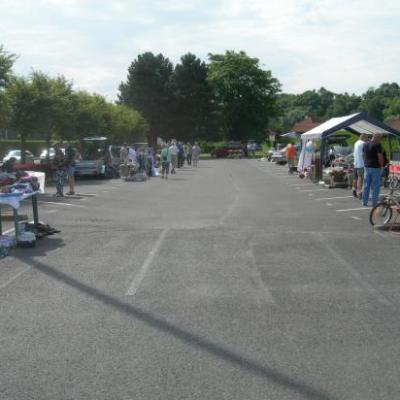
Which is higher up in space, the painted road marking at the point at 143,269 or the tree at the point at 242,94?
the tree at the point at 242,94

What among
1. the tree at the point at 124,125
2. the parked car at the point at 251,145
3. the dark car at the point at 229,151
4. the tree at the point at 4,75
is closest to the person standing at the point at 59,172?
the tree at the point at 4,75

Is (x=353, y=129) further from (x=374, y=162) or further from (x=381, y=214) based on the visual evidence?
(x=381, y=214)

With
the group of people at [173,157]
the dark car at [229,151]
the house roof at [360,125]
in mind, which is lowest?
the dark car at [229,151]

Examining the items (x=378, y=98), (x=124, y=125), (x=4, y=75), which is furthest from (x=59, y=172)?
(x=378, y=98)

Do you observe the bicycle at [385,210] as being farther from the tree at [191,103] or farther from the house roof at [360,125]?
the tree at [191,103]

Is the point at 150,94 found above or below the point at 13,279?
above

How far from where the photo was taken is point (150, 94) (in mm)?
86438

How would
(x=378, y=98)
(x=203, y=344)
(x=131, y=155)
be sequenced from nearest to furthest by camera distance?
(x=203, y=344) < (x=131, y=155) < (x=378, y=98)

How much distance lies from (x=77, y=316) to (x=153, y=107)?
80659mm

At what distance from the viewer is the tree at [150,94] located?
8581cm

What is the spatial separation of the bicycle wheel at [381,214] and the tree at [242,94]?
7792cm

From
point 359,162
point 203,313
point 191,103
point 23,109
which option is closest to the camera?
point 203,313

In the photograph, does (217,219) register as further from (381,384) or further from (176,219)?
(381,384)

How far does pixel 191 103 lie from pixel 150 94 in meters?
5.68
